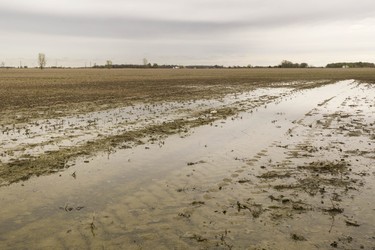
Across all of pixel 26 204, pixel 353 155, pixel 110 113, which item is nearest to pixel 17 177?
pixel 26 204

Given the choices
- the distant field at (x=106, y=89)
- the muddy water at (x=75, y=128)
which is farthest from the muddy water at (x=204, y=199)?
the distant field at (x=106, y=89)

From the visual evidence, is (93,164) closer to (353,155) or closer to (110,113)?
(353,155)

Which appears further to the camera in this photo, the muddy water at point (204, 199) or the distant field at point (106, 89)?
the distant field at point (106, 89)

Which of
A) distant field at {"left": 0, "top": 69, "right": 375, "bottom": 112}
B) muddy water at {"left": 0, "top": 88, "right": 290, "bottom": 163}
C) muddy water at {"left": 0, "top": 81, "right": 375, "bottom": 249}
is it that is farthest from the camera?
distant field at {"left": 0, "top": 69, "right": 375, "bottom": 112}

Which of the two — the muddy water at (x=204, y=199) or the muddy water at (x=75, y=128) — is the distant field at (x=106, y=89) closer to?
the muddy water at (x=75, y=128)

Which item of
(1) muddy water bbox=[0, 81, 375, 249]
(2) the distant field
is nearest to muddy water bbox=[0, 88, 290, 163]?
(1) muddy water bbox=[0, 81, 375, 249]

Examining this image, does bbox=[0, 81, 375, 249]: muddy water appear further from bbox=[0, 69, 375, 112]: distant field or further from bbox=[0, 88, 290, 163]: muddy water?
bbox=[0, 69, 375, 112]: distant field

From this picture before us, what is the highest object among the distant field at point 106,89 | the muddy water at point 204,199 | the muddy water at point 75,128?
the distant field at point 106,89

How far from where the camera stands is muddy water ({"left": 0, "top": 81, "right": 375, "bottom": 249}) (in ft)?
20.9

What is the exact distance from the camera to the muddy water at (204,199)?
6.36 meters

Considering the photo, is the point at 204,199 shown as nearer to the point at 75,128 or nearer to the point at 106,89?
the point at 75,128

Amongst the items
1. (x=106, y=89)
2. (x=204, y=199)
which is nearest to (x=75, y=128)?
(x=204, y=199)

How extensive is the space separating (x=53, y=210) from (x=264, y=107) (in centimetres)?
2034

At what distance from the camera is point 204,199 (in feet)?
26.9
